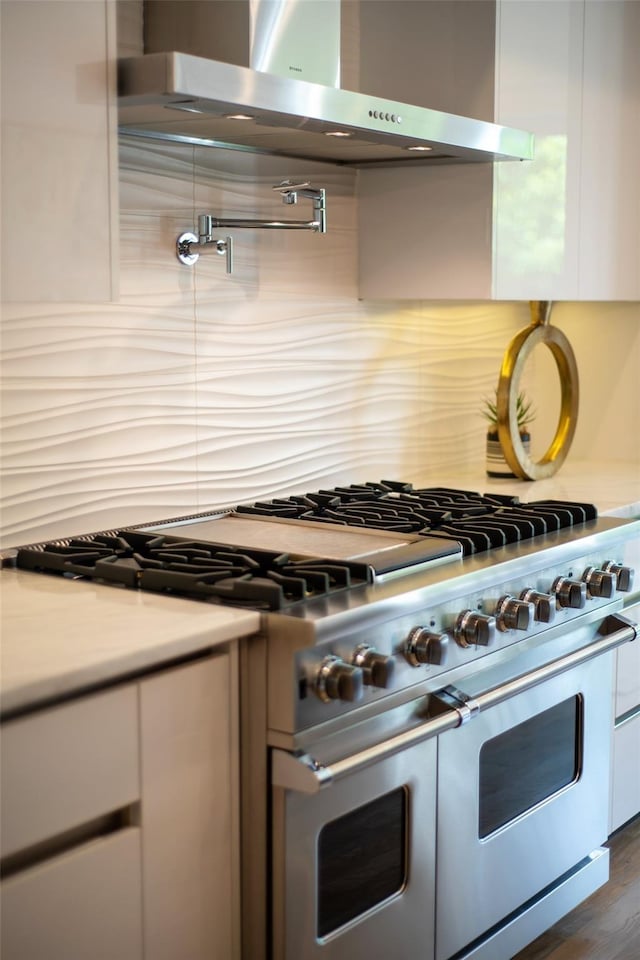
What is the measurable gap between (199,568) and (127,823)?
0.46m

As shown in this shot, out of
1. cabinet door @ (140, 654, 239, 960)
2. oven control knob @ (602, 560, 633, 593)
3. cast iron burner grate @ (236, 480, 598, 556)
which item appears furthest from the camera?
oven control knob @ (602, 560, 633, 593)

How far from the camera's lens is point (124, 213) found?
2.43 m

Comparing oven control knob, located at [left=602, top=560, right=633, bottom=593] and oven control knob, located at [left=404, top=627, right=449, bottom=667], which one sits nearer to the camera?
oven control knob, located at [left=404, top=627, right=449, bottom=667]

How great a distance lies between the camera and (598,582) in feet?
8.42

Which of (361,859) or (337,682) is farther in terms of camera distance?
(361,859)

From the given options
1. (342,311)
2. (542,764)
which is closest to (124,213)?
(342,311)

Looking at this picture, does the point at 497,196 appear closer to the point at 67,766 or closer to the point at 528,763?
the point at 528,763

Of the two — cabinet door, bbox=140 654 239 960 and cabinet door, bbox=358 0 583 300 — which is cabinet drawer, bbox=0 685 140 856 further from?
cabinet door, bbox=358 0 583 300

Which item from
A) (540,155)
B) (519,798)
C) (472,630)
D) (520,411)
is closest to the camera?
(472,630)

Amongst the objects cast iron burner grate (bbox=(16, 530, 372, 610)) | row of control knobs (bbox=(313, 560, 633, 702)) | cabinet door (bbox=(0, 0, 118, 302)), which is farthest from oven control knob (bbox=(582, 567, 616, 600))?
cabinet door (bbox=(0, 0, 118, 302))

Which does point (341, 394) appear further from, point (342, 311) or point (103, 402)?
point (103, 402)

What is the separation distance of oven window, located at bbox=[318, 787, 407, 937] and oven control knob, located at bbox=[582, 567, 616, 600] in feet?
2.32

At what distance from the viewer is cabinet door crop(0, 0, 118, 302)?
1.84 m

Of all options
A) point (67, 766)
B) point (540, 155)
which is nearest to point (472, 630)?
point (67, 766)
